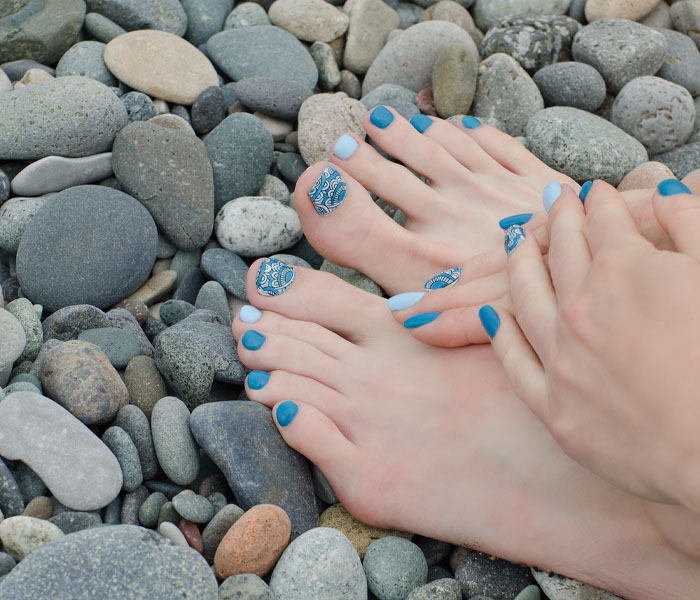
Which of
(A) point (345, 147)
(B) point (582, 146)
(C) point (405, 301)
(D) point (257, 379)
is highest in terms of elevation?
(B) point (582, 146)

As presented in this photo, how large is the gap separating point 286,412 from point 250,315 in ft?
1.30

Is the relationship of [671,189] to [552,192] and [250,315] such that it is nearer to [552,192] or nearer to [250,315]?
[552,192]

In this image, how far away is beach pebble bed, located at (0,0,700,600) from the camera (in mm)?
1453

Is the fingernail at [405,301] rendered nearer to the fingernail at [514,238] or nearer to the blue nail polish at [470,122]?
the fingernail at [514,238]

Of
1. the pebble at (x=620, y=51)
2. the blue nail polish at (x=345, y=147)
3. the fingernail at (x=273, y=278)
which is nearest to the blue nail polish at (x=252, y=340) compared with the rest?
the fingernail at (x=273, y=278)

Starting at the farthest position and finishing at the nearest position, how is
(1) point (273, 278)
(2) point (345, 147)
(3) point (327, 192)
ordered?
(2) point (345, 147) → (3) point (327, 192) → (1) point (273, 278)

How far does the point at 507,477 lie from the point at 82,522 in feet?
2.83

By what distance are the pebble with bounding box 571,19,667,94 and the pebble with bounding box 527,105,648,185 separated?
367 mm

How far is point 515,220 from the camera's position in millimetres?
2115

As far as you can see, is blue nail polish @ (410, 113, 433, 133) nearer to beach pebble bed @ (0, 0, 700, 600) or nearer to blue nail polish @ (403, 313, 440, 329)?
beach pebble bed @ (0, 0, 700, 600)

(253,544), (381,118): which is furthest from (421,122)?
(253,544)

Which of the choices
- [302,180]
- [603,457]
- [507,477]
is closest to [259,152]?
[302,180]

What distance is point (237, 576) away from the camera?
138cm

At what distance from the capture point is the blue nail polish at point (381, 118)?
2.44m
